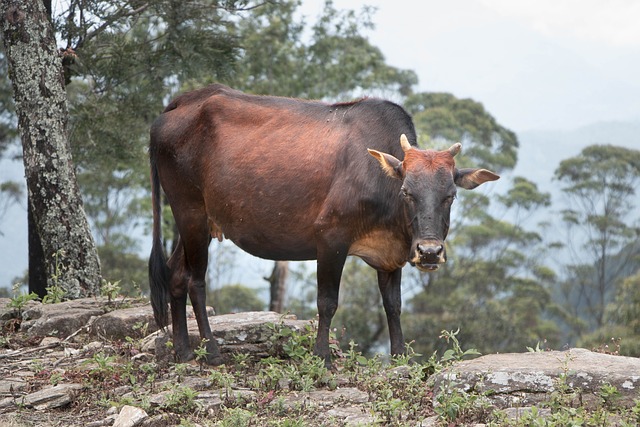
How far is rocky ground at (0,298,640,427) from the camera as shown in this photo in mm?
6551

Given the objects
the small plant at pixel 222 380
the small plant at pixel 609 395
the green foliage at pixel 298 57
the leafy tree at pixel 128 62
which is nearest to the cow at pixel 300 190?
the small plant at pixel 222 380

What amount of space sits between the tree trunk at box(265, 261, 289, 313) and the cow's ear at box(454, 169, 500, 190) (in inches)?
796

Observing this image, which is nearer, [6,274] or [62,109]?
[62,109]

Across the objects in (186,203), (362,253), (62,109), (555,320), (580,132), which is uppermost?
(580,132)

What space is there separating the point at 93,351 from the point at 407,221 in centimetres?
359

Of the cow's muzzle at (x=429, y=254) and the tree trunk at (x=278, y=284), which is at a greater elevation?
the cow's muzzle at (x=429, y=254)

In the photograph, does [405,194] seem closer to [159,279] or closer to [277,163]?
[277,163]

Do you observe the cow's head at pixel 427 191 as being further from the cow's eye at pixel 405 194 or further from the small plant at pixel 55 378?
the small plant at pixel 55 378

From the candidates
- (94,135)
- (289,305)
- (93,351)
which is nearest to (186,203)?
(93,351)

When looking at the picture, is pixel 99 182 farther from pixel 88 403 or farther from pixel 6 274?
pixel 88 403

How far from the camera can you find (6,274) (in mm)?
39438

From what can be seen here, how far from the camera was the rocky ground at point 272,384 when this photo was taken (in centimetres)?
655

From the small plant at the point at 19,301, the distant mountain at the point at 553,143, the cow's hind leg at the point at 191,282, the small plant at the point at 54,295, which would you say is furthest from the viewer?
the distant mountain at the point at 553,143

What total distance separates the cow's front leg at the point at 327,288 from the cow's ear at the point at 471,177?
120cm
